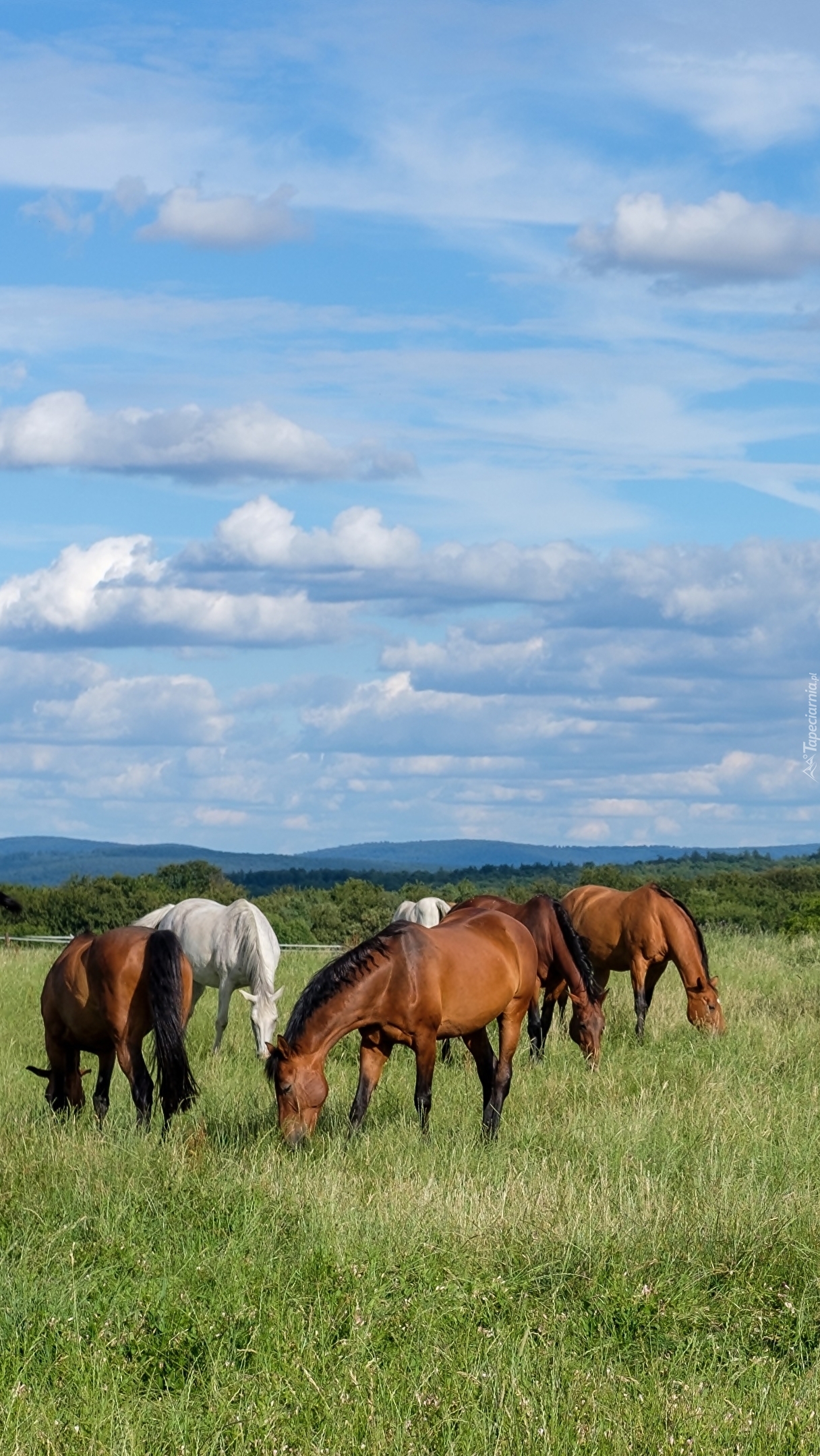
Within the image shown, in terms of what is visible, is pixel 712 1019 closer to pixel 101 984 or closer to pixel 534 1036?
pixel 534 1036

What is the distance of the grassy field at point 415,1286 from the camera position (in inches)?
196

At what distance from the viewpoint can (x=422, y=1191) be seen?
7.20 metres

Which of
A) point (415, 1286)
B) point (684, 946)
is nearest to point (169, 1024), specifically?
point (415, 1286)

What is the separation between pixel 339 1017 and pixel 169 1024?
1.42m

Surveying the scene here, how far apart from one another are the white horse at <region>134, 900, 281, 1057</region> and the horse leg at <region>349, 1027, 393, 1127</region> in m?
4.52

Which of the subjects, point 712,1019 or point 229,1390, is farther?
point 712,1019

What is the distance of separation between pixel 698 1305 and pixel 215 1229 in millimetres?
2202

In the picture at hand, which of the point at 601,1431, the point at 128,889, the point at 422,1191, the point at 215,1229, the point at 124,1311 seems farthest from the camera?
the point at 128,889

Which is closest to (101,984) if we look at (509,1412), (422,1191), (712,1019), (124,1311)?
(422,1191)

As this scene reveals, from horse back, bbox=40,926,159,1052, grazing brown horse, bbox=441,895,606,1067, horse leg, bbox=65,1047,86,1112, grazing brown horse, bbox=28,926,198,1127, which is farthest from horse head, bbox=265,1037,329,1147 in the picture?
grazing brown horse, bbox=441,895,606,1067

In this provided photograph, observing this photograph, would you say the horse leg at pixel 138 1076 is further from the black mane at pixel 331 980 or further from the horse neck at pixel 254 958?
the horse neck at pixel 254 958

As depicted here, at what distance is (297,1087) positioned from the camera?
8.71 meters

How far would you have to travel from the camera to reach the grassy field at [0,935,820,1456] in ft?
16.3

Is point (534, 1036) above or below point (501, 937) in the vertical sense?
below
